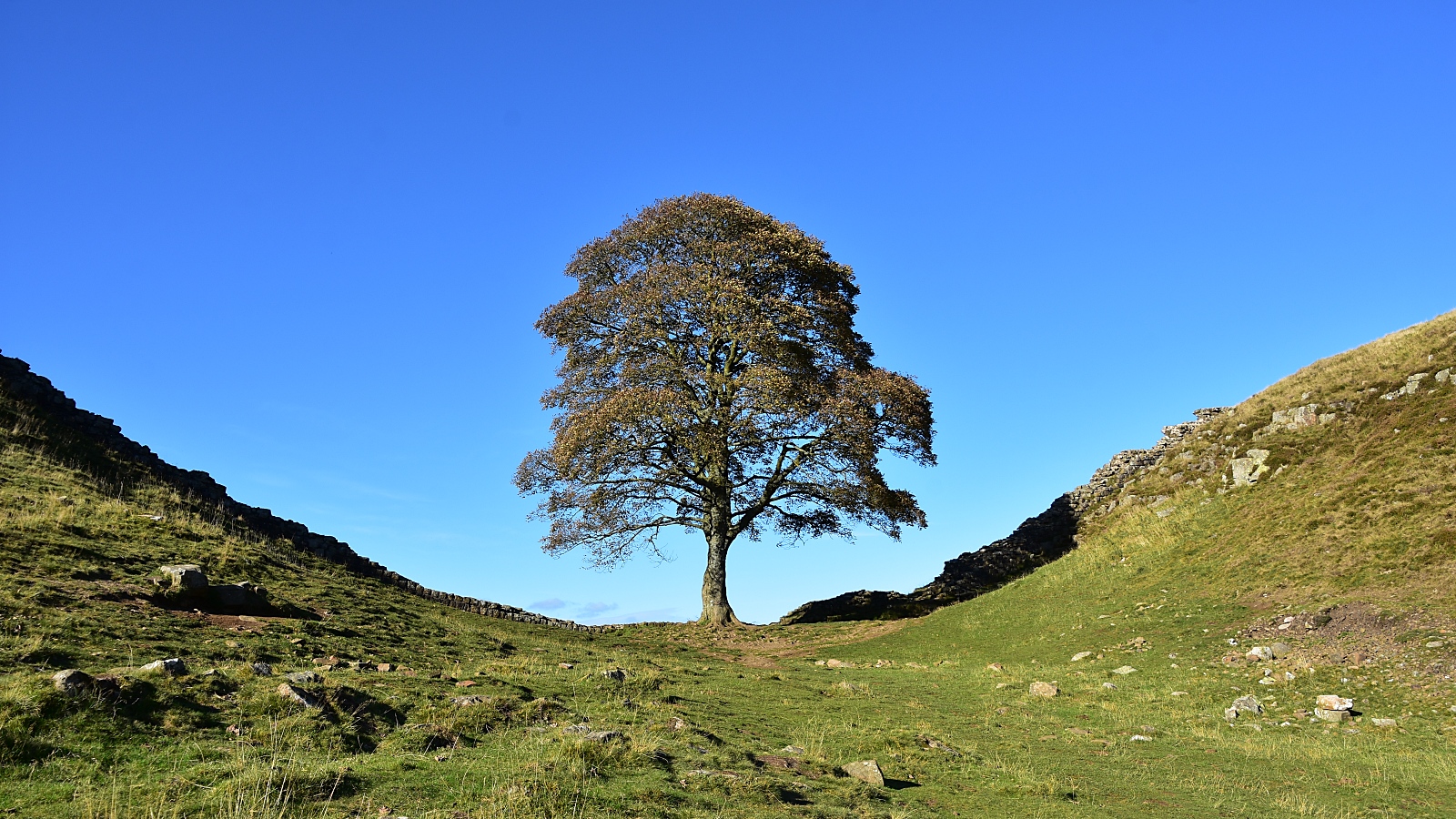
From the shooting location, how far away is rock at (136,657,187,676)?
415 inches

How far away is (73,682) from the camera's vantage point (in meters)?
9.46

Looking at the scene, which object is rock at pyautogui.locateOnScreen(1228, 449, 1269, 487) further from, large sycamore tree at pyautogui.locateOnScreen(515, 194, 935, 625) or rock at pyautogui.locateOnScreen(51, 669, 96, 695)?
rock at pyautogui.locateOnScreen(51, 669, 96, 695)

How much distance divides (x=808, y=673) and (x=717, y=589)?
11790 mm

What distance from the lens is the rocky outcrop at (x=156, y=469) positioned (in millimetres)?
27297

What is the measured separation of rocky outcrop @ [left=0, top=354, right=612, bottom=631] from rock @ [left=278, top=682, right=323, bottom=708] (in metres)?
19.1

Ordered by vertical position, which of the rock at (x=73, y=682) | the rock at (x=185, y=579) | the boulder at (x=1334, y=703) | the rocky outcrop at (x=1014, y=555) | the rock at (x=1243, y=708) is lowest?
the rock at (x=1243, y=708)

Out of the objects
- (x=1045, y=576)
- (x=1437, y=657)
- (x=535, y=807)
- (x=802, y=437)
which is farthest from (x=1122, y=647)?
(x=535, y=807)

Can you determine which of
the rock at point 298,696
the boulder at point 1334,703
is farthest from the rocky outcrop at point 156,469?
the boulder at point 1334,703

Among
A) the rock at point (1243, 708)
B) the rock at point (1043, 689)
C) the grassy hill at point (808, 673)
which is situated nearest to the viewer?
the grassy hill at point (808, 673)

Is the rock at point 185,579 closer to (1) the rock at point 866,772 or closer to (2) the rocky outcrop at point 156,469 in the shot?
(2) the rocky outcrop at point 156,469

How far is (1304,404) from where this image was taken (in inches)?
1271

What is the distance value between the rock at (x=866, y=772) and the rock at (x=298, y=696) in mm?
7011

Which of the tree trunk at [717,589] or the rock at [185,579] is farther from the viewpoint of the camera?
the tree trunk at [717,589]

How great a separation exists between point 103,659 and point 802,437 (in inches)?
983
